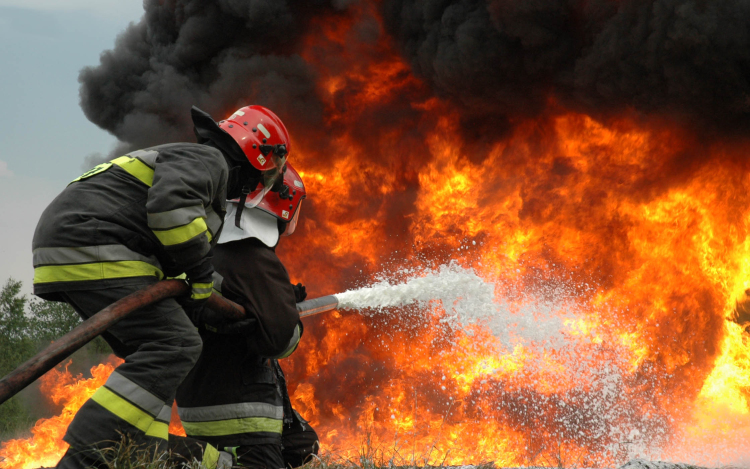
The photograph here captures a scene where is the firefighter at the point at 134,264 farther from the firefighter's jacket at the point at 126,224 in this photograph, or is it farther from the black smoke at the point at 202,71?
the black smoke at the point at 202,71

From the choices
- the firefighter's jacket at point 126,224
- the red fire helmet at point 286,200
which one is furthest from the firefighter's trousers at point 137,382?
the red fire helmet at point 286,200

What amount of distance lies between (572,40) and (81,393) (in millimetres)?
8378

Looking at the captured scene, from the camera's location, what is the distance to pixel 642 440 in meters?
→ 7.57

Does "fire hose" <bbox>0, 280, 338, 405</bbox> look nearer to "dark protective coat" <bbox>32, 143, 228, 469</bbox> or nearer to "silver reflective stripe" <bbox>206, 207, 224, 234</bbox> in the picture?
"dark protective coat" <bbox>32, 143, 228, 469</bbox>

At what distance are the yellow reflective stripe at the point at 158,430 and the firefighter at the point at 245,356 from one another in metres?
0.69

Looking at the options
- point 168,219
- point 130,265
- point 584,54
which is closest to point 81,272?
point 130,265

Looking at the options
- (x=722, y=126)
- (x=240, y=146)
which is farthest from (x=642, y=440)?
(x=240, y=146)

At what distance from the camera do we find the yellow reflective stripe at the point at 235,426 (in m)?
3.65

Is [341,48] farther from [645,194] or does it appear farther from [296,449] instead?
[296,449]

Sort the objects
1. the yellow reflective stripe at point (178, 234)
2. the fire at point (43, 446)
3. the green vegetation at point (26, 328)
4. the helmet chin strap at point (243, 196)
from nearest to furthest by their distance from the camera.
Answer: the yellow reflective stripe at point (178, 234)
the helmet chin strap at point (243, 196)
the fire at point (43, 446)
the green vegetation at point (26, 328)

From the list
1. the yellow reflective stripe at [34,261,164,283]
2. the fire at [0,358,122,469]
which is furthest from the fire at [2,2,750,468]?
the yellow reflective stripe at [34,261,164,283]

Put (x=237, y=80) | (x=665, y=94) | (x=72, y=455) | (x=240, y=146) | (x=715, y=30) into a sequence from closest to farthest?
(x=72, y=455) < (x=240, y=146) < (x=715, y=30) < (x=665, y=94) < (x=237, y=80)

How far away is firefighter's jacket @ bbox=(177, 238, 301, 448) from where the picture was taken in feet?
11.8

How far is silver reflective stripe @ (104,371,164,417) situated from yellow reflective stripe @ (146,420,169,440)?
12 cm
